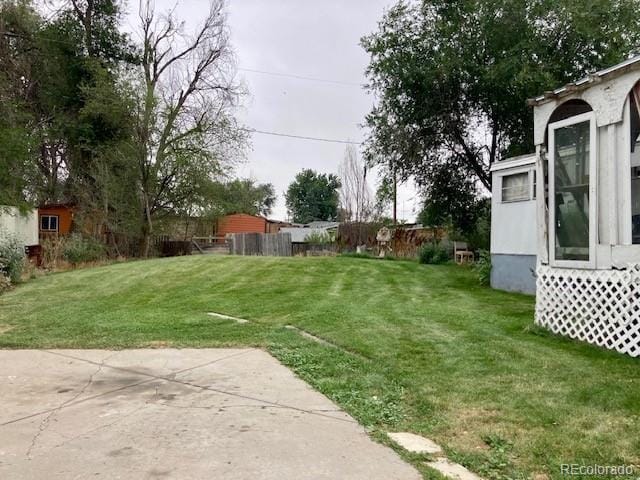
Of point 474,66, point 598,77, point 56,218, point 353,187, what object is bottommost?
point 56,218

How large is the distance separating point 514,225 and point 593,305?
5.34 m

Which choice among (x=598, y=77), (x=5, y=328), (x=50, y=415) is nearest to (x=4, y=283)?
(x=5, y=328)

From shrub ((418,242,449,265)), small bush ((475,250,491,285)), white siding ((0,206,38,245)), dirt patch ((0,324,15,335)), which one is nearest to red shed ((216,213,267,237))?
white siding ((0,206,38,245))

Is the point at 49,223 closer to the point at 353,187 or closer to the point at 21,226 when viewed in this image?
the point at 21,226

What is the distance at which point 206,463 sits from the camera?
2.74 meters

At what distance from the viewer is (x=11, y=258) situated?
42.3 feet

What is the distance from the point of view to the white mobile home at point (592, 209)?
5.55m

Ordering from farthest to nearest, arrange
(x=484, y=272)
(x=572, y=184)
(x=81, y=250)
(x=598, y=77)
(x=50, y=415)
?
(x=81, y=250), (x=484, y=272), (x=572, y=184), (x=598, y=77), (x=50, y=415)

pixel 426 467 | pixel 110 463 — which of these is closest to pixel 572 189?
pixel 426 467

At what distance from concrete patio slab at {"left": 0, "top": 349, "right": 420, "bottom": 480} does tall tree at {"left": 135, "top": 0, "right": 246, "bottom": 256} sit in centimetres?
1804

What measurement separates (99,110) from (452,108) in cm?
1508

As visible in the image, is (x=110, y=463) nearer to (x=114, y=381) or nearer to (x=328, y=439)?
(x=328, y=439)

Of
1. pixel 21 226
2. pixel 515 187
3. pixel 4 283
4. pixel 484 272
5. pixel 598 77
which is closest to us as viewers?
pixel 598 77

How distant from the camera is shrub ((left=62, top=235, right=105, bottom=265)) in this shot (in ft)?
60.1
